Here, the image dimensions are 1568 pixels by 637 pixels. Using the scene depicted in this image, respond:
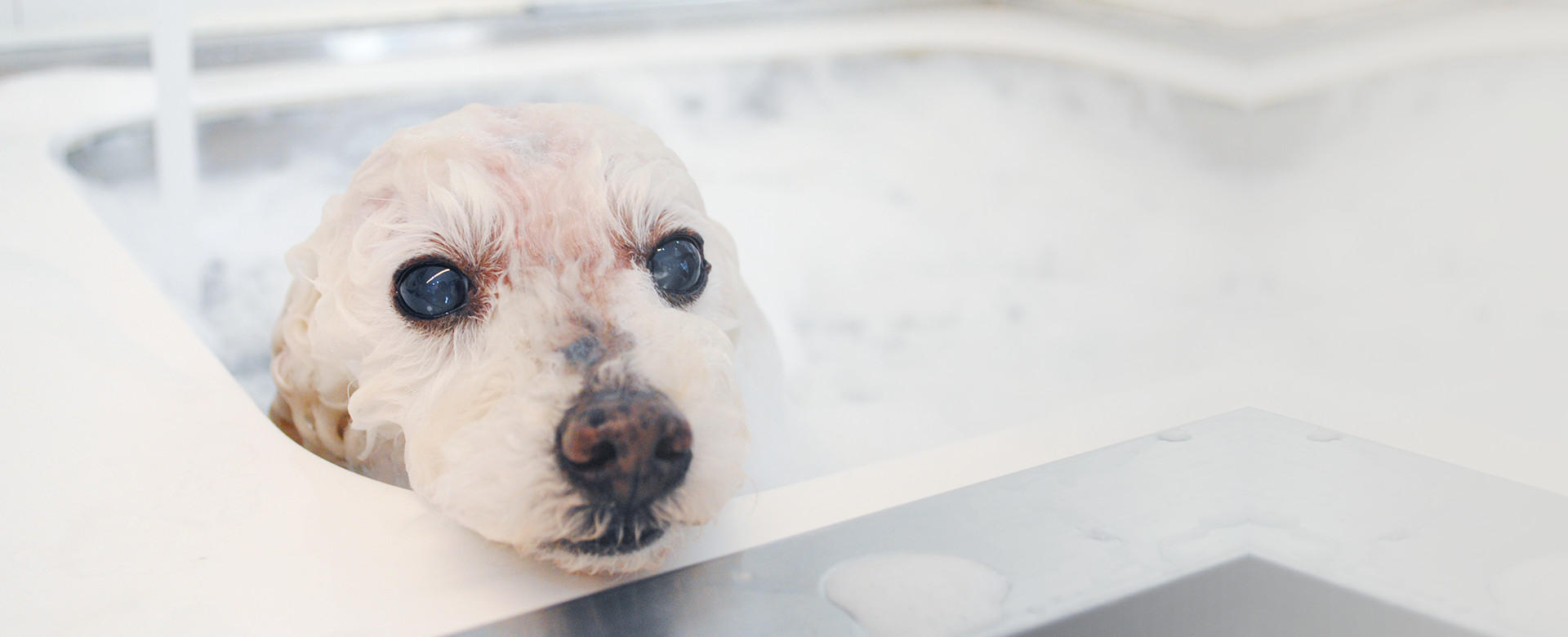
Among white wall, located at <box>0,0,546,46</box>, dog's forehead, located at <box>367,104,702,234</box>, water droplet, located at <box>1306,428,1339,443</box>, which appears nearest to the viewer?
water droplet, located at <box>1306,428,1339,443</box>

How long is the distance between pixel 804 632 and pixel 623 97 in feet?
5.75

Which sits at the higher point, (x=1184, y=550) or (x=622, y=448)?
(x=622, y=448)

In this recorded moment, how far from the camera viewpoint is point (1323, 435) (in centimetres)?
71

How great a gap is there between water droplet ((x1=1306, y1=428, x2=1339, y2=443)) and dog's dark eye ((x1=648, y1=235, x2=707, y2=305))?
19.2 inches

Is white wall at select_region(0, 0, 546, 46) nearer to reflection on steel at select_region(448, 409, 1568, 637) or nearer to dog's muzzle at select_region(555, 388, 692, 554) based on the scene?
dog's muzzle at select_region(555, 388, 692, 554)

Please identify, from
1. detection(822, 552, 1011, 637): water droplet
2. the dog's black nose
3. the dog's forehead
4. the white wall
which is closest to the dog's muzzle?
the dog's black nose

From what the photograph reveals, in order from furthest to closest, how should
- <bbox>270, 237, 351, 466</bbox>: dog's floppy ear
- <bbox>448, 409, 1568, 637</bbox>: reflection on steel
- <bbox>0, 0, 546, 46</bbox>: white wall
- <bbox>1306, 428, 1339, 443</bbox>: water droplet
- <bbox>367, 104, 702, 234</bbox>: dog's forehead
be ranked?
<bbox>0, 0, 546, 46</bbox>: white wall < <bbox>270, 237, 351, 466</bbox>: dog's floppy ear < <bbox>367, 104, 702, 234</bbox>: dog's forehead < <bbox>1306, 428, 1339, 443</bbox>: water droplet < <bbox>448, 409, 1568, 637</bbox>: reflection on steel

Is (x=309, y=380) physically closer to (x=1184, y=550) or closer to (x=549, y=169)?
(x=549, y=169)

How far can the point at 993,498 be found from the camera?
645mm

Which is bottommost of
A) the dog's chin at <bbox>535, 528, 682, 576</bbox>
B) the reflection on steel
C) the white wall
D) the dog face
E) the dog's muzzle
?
the reflection on steel

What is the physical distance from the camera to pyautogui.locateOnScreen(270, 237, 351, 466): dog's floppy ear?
0.92 metres

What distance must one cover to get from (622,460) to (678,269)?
0.88ft

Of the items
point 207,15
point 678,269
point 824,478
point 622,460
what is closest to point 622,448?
point 622,460

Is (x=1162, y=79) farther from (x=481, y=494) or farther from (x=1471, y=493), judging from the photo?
(x=481, y=494)
